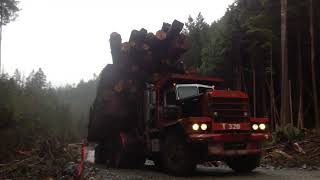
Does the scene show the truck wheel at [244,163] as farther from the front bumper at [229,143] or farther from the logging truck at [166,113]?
the front bumper at [229,143]

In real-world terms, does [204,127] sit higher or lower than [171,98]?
lower

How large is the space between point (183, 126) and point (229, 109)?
131 cm

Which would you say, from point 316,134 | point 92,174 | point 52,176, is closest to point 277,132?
point 316,134

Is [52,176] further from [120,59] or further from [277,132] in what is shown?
[277,132]

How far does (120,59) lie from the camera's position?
58.5 feet

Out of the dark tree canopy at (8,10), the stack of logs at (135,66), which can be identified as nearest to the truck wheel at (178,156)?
the stack of logs at (135,66)

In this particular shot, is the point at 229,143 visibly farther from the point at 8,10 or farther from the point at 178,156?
the point at 8,10

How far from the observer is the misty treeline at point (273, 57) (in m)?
31.6

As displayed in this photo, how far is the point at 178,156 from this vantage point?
48.2 ft

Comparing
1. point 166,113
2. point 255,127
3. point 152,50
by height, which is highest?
point 152,50

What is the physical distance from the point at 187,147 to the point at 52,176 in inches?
135

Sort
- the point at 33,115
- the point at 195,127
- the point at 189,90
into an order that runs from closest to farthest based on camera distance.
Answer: the point at 195,127
the point at 189,90
the point at 33,115

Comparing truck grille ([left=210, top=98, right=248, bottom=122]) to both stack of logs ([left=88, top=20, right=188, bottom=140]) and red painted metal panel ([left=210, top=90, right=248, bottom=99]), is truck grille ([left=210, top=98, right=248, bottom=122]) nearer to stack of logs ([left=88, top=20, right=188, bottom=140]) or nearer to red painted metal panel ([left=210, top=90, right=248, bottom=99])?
red painted metal panel ([left=210, top=90, right=248, bottom=99])

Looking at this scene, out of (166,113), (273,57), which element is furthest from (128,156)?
(273,57)
